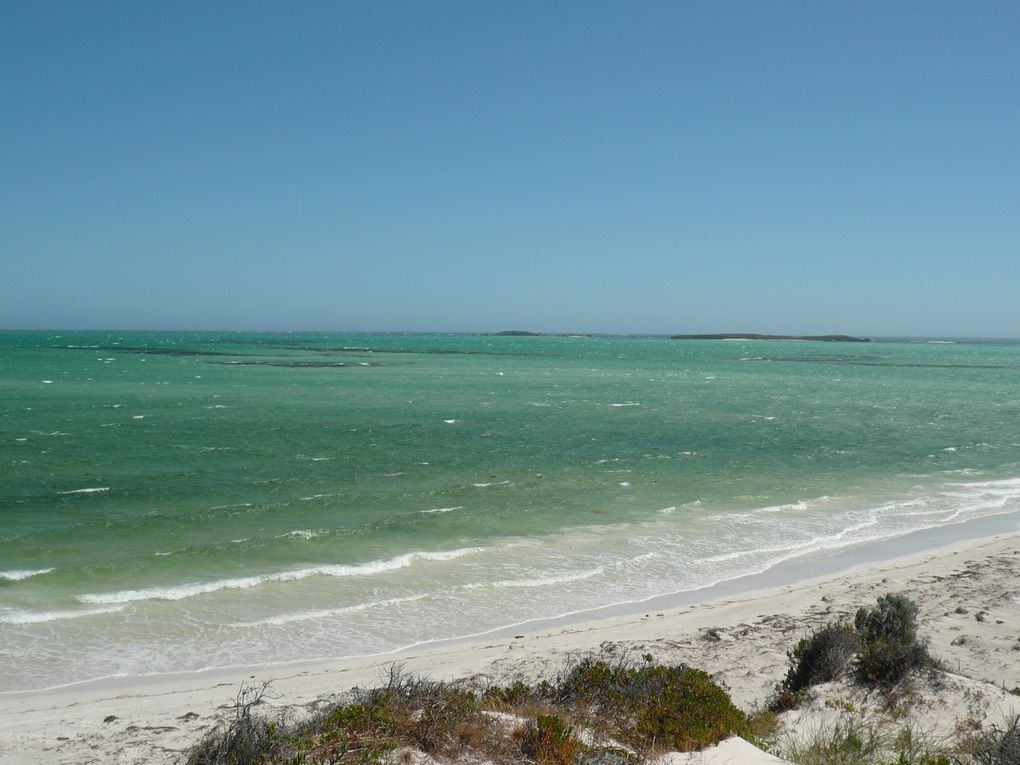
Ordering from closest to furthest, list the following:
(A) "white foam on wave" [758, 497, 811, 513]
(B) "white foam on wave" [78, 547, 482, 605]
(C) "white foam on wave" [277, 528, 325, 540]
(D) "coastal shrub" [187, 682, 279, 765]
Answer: (D) "coastal shrub" [187, 682, 279, 765]
(B) "white foam on wave" [78, 547, 482, 605]
(C) "white foam on wave" [277, 528, 325, 540]
(A) "white foam on wave" [758, 497, 811, 513]

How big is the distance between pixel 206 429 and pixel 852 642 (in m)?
28.0

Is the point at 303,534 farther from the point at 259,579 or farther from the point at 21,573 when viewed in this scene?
the point at 21,573

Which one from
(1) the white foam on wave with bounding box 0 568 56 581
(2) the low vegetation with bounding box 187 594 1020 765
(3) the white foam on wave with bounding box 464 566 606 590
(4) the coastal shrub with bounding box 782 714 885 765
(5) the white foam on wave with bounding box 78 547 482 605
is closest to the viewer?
(2) the low vegetation with bounding box 187 594 1020 765

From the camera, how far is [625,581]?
44.1ft

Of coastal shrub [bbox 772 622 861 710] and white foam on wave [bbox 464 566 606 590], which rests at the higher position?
coastal shrub [bbox 772 622 861 710]

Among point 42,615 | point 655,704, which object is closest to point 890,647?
point 655,704

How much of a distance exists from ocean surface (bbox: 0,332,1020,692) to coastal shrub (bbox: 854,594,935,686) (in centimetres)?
452

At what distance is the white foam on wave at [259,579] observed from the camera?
11.8 meters

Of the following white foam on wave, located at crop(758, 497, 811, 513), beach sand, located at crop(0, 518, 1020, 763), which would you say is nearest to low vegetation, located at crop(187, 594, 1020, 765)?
beach sand, located at crop(0, 518, 1020, 763)

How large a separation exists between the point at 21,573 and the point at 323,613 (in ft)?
18.1

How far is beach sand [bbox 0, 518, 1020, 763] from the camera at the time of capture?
728 cm

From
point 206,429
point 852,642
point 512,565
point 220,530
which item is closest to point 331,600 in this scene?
point 512,565

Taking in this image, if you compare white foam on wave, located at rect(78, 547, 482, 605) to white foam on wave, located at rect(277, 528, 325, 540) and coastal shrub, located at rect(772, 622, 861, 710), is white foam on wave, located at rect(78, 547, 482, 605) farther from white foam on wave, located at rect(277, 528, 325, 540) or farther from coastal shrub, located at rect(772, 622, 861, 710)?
coastal shrub, located at rect(772, 622, 861, 710)

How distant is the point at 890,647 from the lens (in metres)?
8.10
